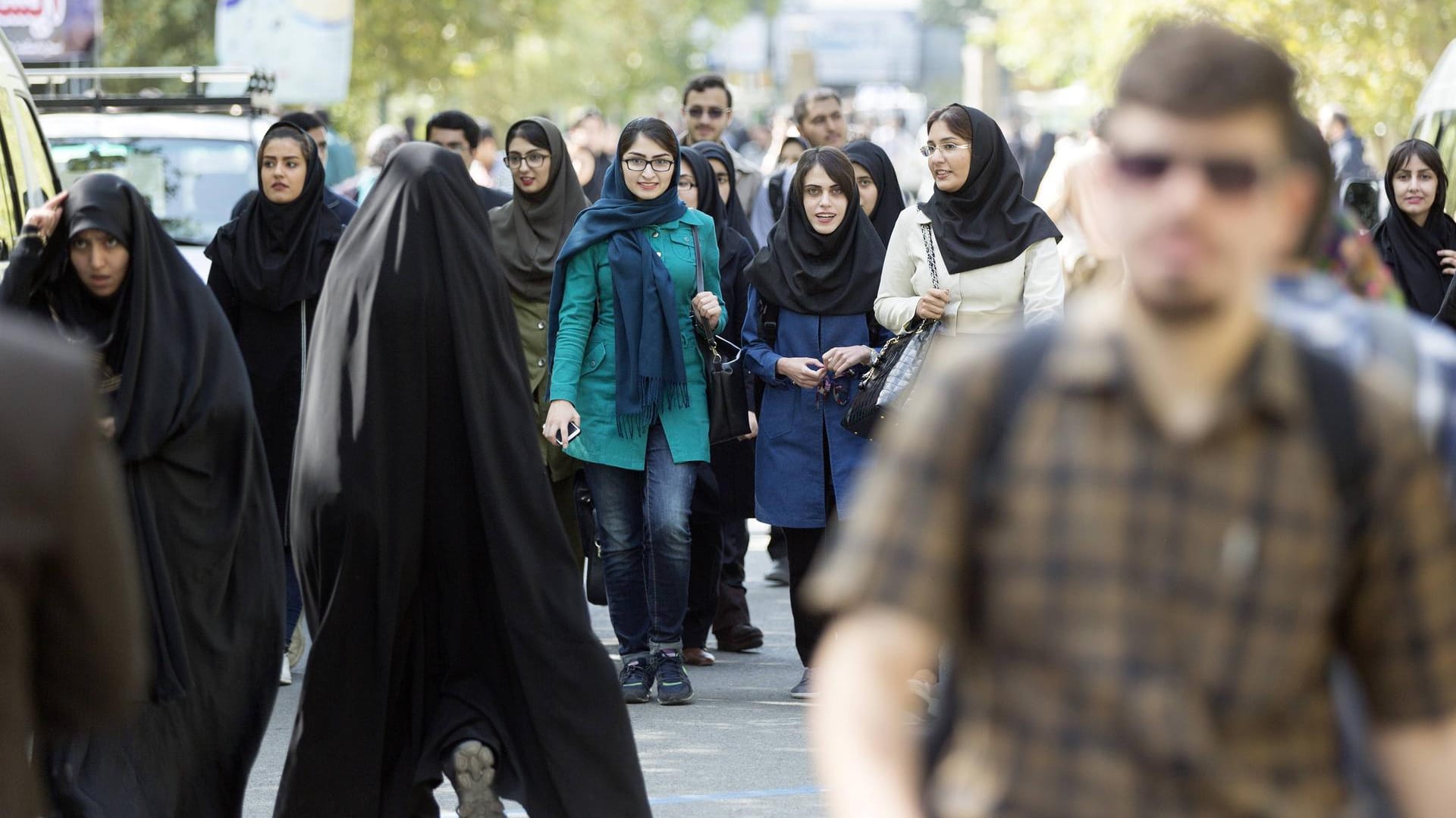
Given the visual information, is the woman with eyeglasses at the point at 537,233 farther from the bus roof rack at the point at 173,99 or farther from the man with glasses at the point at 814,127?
the bus roof rack at the point at 173,99

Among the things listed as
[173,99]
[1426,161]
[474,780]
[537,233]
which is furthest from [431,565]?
[173,99]

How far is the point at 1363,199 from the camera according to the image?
44.1ft

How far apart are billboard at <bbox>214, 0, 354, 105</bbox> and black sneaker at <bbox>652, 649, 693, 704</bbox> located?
38.7 feet

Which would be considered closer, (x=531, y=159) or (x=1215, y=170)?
(x=1215, y=170)

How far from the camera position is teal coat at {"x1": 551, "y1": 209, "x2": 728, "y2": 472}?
7.03m

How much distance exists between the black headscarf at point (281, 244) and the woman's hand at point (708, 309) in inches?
52.5

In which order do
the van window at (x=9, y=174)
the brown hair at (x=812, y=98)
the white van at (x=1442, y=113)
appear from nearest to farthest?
the van window at (x=9, y=174) → the white van at (x=1442, y=113) → the brown hair at (x=812, y=98)

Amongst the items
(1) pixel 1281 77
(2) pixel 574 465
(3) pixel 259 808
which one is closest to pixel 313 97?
(2) pixel 574 465

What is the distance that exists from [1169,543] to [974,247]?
4.97 meters

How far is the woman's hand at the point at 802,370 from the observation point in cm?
704

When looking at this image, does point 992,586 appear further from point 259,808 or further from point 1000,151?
point 1000,151

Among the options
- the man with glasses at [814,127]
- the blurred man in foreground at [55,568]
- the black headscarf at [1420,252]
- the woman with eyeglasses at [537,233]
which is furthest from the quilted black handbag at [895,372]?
the blurred man in foreground at [55,568]

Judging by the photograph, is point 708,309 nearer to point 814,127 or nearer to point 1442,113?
point 814,127

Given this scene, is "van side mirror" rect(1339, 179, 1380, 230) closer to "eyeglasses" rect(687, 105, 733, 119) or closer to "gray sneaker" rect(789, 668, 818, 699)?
"eyeglasses" rect(687, 105, 733, 119)
